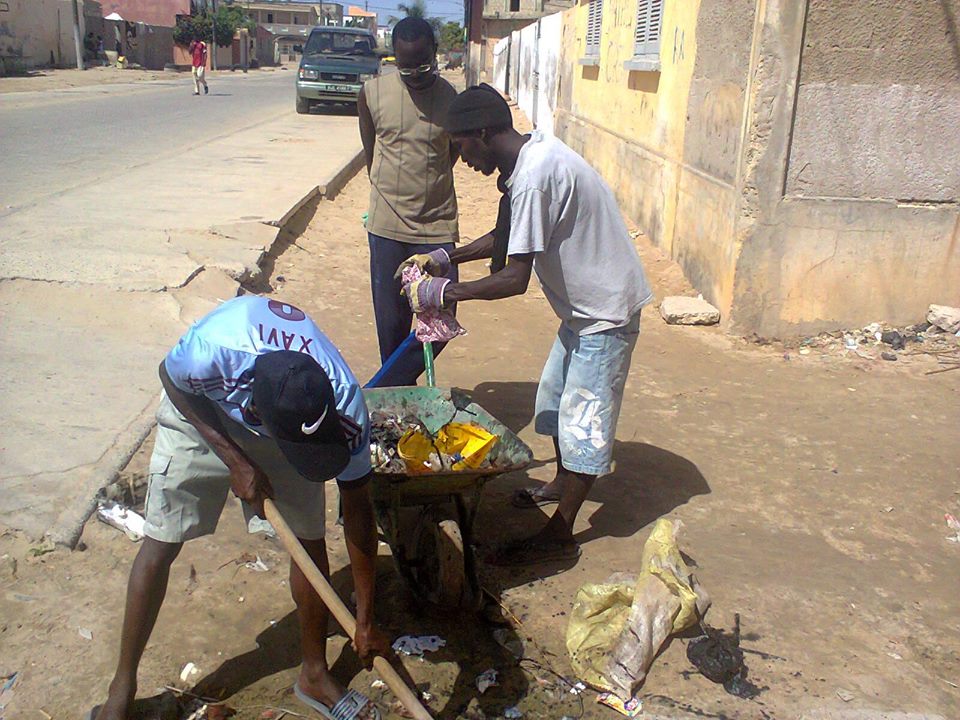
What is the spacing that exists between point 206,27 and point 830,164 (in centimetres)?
4934

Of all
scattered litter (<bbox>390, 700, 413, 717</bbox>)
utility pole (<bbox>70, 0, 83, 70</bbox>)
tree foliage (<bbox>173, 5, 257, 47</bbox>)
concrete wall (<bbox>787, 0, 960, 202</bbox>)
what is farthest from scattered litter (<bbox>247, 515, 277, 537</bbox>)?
tree foliage (<bbox>173, 5, 257, 47</bbox>)

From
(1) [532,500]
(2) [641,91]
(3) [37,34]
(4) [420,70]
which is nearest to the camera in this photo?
(1) [532,500]

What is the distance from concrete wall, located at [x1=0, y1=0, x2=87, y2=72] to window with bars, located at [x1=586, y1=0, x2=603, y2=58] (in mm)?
25077

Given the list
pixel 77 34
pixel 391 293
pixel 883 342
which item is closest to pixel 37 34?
pixel 77 34

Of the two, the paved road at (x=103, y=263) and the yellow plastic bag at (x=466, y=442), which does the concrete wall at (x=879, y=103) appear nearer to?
the yellow plastic bag at (x=466, y=442)

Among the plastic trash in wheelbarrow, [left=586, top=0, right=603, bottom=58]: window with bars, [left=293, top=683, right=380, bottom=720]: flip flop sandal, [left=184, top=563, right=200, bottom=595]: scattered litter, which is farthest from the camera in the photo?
[left=586, top=0, right=603, bottom=58]: window with bars

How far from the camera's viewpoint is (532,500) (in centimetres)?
412

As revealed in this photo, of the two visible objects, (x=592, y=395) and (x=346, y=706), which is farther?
(x=592, y=395)

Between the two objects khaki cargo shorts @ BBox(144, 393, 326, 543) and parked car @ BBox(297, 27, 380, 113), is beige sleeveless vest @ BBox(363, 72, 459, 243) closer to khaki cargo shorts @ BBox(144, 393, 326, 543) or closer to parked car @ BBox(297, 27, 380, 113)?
khaki cargo shorts @ BBox(144, 393, 326, 543)

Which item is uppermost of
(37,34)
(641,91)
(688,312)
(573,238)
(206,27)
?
(206,27)

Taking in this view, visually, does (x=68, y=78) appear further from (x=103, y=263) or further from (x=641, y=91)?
(x=103, y=263)

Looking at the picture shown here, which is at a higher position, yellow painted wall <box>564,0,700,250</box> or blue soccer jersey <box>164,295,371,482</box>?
yellow painted wall <box>564,0,700,250</box>

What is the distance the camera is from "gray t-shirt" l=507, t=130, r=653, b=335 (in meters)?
3.21

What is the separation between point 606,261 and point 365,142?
6.24 ft
